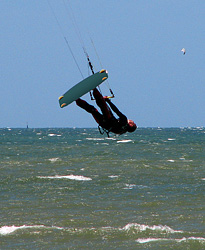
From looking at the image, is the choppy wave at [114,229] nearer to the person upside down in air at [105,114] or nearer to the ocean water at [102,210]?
the ocean water at [102,210]

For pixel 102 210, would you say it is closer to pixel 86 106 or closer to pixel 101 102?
pixel 86 106

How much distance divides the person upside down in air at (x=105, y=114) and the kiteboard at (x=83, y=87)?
244 mm

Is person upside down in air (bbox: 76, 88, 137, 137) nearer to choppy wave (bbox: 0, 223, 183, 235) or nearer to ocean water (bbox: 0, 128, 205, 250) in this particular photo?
ocean water (bbox: 0, 128, 205, 250)

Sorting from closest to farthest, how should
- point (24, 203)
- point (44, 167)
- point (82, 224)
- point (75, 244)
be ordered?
point (75, 244)
point (82, 224)
point (24, 203)
point (44, 167)

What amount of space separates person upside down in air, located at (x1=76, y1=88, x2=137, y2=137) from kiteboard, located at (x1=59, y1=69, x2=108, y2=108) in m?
0.24

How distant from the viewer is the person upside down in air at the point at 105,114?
11641 mm

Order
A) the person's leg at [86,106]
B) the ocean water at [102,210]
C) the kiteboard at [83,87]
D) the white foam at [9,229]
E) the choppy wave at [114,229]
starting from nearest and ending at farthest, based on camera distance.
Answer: the kiteboard at [83,87]
the person's leg at [86,106]
the ocean water at [102,210]
the white foam at [9,229]
the choppy wave at [114,229]

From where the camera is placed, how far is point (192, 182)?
25.8 meters

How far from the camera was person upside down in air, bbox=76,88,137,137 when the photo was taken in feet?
38.2

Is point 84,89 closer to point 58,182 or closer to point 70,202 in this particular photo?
point 70,202

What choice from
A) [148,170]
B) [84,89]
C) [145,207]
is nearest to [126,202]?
[145,207]

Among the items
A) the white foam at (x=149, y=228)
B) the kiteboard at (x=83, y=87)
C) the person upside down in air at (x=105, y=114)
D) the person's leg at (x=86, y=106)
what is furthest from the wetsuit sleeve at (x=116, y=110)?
the white foam at (x=149, y=228)

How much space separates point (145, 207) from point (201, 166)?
17653 millimetres

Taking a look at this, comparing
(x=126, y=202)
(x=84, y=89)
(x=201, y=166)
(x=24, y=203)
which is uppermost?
(x=84, y=89)
